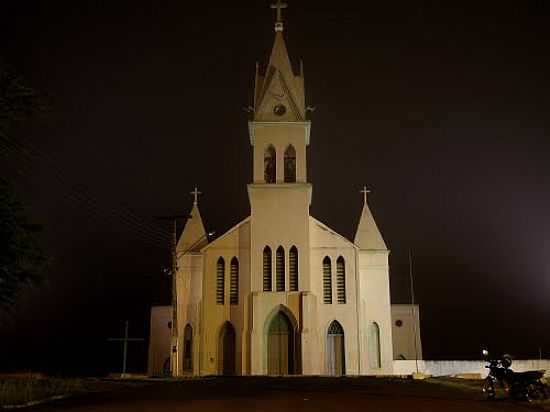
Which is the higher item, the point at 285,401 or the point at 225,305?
the point at 225,305

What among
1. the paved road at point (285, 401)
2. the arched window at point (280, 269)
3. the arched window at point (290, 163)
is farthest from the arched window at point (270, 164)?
the paved road at point (285, 401)

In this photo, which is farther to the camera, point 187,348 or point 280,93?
point 280,93

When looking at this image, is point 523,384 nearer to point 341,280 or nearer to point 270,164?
point 341,280

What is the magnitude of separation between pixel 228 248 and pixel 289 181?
5637 mm

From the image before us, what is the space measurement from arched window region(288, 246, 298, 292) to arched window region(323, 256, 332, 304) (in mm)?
1978

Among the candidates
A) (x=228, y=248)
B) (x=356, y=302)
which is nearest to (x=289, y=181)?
(x=228, y=248)

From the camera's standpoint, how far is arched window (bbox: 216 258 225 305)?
42844mm

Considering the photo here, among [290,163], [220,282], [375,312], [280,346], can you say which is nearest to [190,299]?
[220,282]

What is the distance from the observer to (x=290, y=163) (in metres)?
44.8

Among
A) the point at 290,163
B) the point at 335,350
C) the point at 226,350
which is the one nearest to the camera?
the point at 335,350

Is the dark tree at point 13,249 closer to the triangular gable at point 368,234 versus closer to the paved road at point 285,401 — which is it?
the paved road at point 285,401

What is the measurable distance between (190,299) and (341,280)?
960 cm

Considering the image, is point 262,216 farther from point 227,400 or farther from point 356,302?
point 227,400

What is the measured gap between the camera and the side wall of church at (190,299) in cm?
4345
